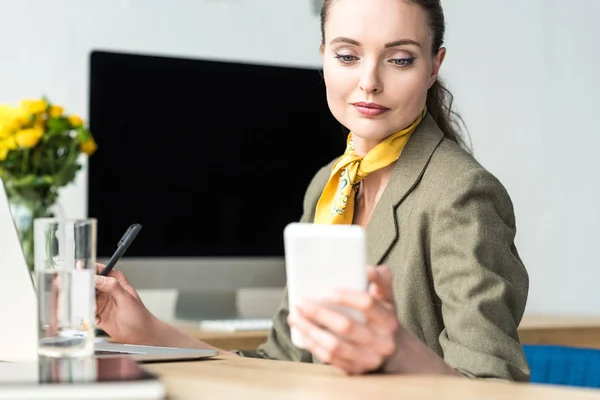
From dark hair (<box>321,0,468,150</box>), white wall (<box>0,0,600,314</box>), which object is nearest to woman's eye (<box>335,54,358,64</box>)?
dark hair (<box>321,0,468,150</box>)

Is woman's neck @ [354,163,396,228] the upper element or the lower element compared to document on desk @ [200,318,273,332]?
upper

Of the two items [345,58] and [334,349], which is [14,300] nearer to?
[334,349]

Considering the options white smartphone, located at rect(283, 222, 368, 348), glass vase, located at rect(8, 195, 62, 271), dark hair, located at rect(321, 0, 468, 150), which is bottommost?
glass vase, located at rect(8, 195, 62, 271)

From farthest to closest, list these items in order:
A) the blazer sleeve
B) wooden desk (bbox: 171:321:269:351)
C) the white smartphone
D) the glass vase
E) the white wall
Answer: the white wall, the glass vase, wooden desk (bbox: 171:321:269:351), the blazer sleeve, the white smartphone

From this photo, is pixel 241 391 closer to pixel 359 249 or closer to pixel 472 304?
pixel 359 249

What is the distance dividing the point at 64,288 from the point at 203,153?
58.5 inches

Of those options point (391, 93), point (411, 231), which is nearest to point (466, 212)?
point (411, 231)

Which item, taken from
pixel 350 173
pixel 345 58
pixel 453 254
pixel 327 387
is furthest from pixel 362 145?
pixel 327 387

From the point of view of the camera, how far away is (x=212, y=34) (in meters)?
2.86

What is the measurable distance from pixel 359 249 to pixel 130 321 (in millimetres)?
636

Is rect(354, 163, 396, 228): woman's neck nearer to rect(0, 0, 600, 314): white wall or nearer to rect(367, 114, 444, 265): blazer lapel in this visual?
rect(367, 114, 444, 265): blazer lapel

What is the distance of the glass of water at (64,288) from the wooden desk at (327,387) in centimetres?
10

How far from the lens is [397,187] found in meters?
1.38

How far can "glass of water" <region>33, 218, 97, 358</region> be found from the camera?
0.99 metres
